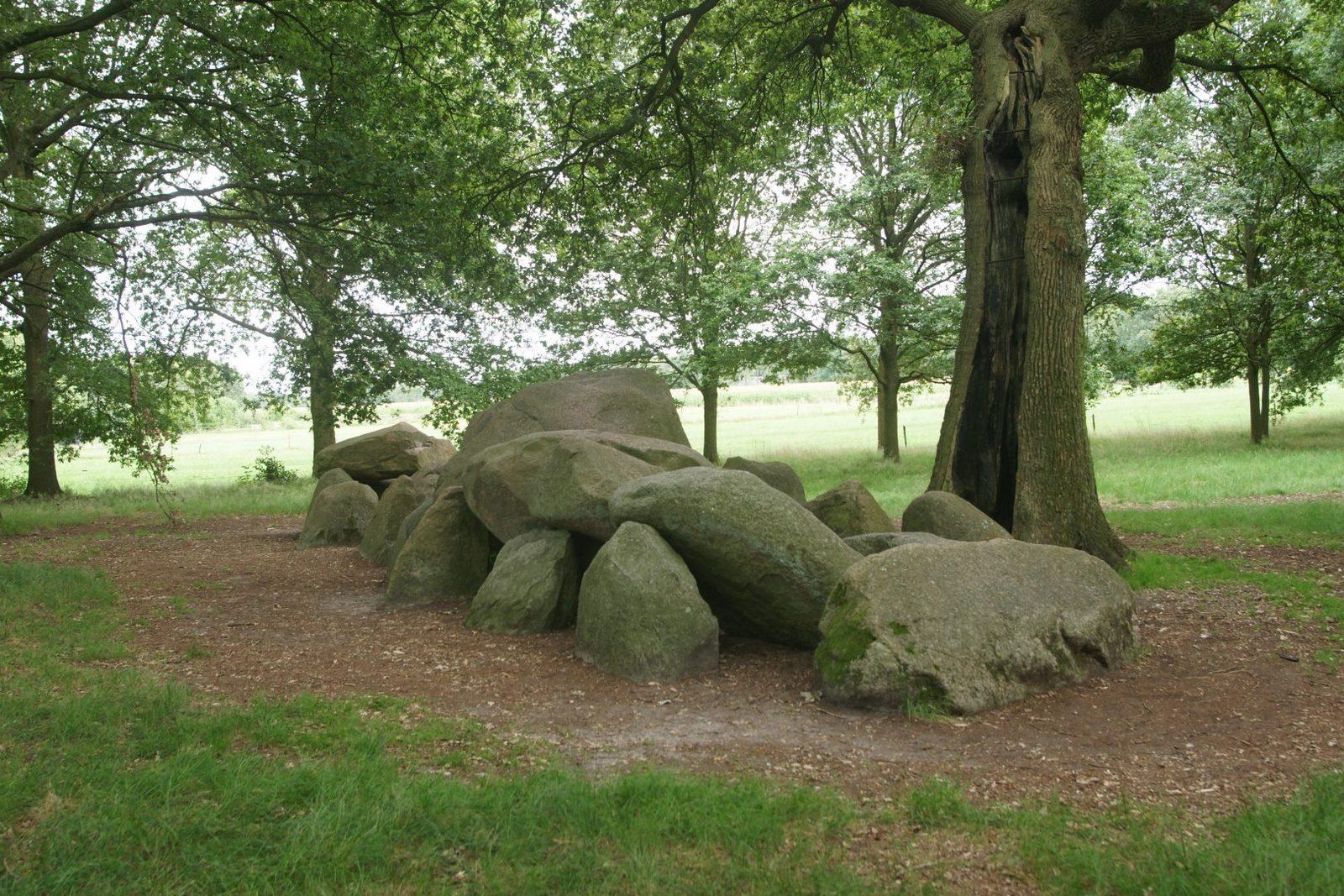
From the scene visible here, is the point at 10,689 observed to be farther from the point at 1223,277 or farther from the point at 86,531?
the point at 1223,277

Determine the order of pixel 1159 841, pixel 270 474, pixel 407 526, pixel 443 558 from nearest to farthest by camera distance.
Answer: pixel 1159 841 < pixel 443 558 < pixel 407 526 < pixel 270 474

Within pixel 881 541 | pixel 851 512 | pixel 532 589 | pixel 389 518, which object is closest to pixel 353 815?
pixel 532 589

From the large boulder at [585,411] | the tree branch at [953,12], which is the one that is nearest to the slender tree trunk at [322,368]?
the large boulder at [585,411]

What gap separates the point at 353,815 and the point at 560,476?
472cm

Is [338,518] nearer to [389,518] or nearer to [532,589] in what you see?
[389,518]

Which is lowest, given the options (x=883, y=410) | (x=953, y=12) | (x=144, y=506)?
(x=144, y=506)

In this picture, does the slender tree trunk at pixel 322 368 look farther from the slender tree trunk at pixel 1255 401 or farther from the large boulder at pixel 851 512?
the slender tree trunk at pixel 1255 401

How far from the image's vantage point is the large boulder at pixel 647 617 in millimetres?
6828

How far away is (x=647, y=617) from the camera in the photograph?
691 centimetres

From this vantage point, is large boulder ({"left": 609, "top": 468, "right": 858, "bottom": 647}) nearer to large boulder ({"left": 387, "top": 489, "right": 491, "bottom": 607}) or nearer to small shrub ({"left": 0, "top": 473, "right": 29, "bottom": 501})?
large boulder ({"left": 387, "top": 489, "right": 491, "bottom": 607})

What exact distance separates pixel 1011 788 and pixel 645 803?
6.24ft

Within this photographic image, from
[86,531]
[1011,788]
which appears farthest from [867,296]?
[1011,788]

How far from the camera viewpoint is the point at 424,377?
1652cm

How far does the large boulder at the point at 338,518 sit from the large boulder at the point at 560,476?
5048 millimetres
